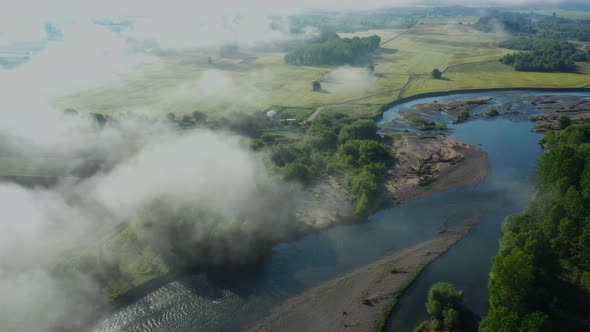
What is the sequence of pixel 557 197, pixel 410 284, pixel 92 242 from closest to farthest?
pixel 410 284
pixel 557 197
pixel 92 242

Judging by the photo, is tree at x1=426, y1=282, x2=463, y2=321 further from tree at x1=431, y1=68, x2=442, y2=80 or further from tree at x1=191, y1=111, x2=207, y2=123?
tree at x1=431, y1=68, x2=442, y2=80

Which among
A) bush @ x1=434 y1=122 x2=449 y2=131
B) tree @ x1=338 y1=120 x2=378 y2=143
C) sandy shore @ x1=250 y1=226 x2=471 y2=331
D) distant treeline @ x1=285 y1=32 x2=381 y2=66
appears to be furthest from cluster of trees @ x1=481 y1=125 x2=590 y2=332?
distant treeline @ x1=285 y1=32 x2=381 y2=66

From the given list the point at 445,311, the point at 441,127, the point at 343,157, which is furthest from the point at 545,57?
the point at 445,311

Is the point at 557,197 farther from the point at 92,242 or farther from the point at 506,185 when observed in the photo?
the point at 92,242

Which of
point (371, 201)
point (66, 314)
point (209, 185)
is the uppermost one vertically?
point (209, 185)

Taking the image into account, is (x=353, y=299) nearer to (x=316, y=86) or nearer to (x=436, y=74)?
(x=316, y=86)

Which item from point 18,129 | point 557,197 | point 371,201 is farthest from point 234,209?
point 18,129

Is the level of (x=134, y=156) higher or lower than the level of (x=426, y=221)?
higher
